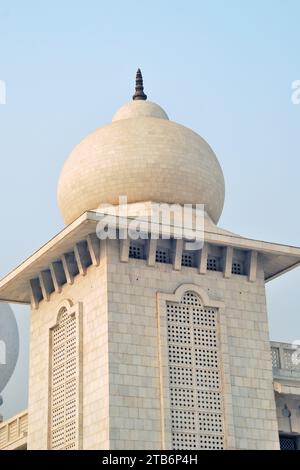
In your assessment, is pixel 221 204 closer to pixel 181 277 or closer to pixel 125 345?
pixel 181 277

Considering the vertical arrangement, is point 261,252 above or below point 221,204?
below

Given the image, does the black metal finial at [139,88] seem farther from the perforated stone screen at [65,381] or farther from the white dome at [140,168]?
the perforated stone screen at [65,381]

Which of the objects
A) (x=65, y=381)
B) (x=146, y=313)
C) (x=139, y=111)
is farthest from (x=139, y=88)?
(x=65, y=381)

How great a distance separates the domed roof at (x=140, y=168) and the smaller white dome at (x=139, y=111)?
2.25 feet

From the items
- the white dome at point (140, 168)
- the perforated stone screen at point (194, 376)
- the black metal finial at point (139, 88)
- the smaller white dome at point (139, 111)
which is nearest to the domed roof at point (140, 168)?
the white dome at point (140, 168)

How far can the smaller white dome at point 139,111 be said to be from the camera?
32594mm

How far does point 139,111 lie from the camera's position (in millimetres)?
32656

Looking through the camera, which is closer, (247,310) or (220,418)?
(220,418)

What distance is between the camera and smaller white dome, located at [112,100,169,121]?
107 feet

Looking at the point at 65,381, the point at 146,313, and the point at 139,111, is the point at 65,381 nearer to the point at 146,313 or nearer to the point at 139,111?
the point at 146,313

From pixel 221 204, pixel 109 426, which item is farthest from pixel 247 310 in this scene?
pixel 109 426

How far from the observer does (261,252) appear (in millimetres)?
30234
